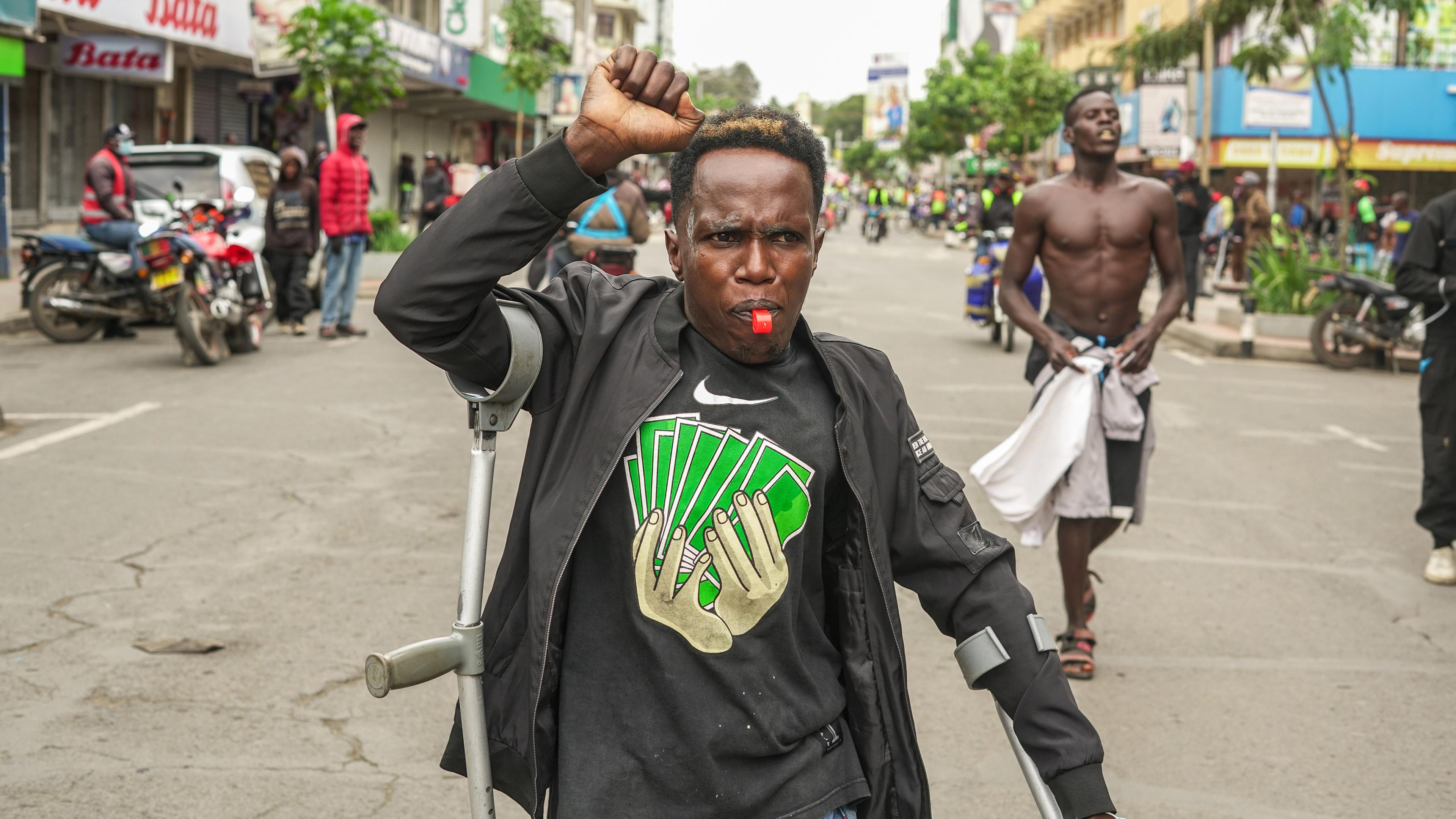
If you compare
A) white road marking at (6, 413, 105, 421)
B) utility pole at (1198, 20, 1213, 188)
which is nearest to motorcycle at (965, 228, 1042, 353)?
utility pole at (1198, 20, 1213, 188)

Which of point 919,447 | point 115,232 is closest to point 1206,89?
point 115,232

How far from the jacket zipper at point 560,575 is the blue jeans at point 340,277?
1211 centimetres

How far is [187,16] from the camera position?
19.5 m

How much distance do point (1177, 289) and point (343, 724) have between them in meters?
3.42

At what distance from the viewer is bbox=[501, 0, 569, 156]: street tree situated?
34.3 m

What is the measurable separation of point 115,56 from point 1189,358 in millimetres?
14049

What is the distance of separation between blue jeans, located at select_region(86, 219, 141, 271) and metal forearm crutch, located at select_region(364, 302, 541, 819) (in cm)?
1176

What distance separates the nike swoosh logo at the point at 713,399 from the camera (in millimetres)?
2197

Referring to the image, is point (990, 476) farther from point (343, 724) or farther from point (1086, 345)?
point (343, 724)

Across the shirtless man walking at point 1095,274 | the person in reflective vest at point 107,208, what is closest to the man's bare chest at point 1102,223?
the shirtless man walking at point 1095,274

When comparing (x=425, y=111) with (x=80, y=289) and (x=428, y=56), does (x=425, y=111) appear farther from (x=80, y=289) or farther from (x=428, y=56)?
(x=80, y=289)

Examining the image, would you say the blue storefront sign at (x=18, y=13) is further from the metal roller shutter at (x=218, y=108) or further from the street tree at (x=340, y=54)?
the metal roller shutter at (x=218, y=108)

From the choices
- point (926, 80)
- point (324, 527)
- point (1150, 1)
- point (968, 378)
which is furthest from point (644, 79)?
point (926, 80)

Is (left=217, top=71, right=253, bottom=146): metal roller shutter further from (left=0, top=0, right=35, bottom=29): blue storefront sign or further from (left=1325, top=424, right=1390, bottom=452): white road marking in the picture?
(left=1325, top=424, right=1390, bottom=452): white road marking
